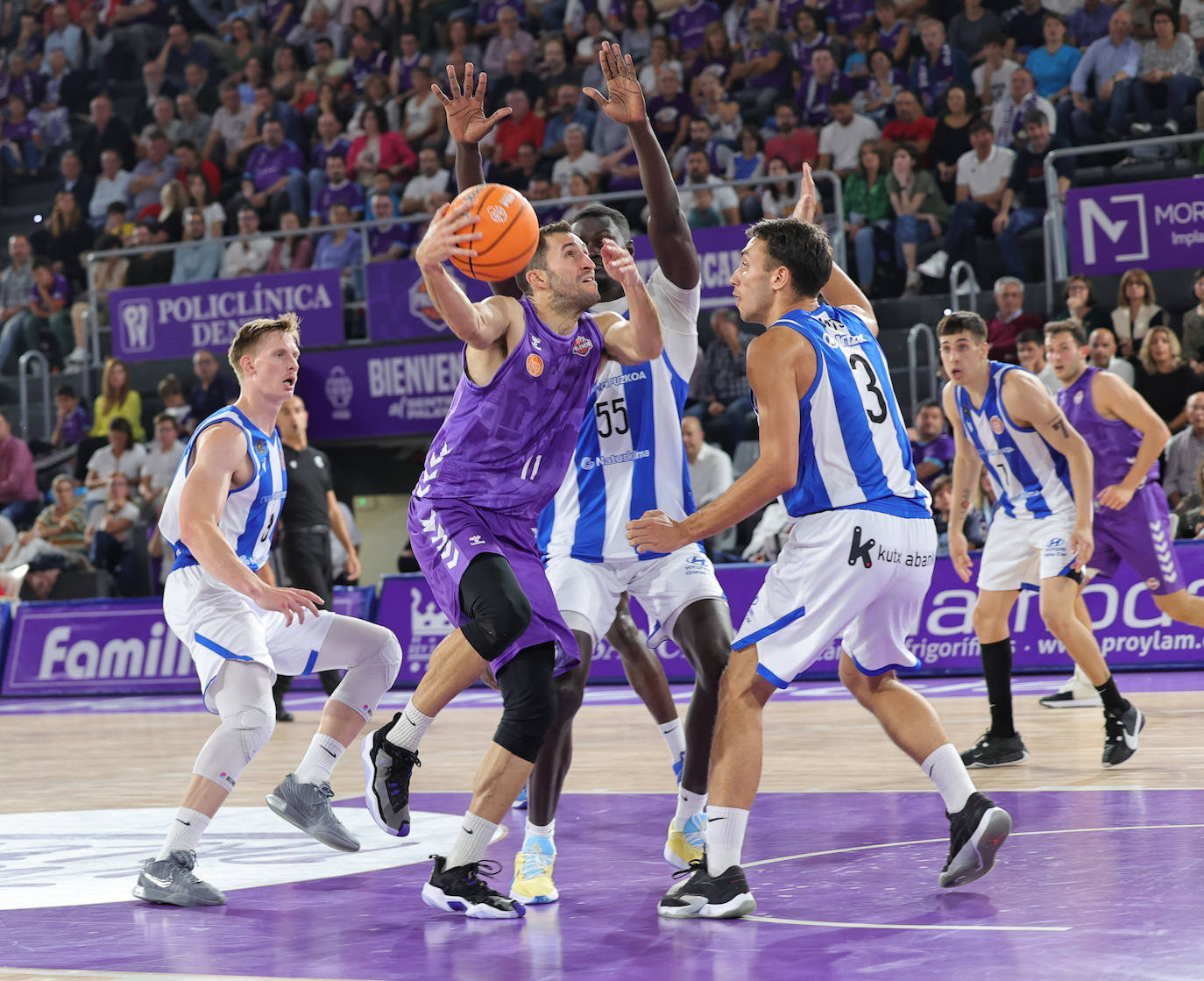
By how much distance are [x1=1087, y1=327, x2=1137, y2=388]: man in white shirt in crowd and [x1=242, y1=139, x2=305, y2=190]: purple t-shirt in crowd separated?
10.2 meters

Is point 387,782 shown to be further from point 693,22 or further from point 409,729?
point 693,22

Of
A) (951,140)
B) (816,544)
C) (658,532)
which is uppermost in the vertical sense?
(951,140)

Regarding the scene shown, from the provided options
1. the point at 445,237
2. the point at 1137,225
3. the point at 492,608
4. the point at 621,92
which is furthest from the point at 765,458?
the point at 1137,225

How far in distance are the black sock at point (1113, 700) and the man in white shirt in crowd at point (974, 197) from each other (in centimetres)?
746

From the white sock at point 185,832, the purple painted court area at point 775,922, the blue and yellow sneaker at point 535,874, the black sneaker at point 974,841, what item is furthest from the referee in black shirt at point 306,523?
the black sneaker at point 974,841

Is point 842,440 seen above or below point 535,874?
above

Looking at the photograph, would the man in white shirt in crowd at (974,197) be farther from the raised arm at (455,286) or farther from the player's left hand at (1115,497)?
the raised arm at (455,286)

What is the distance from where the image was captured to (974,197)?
47.6 feet

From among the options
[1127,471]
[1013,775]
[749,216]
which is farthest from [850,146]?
[1013,775]

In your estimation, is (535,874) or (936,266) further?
(936,266)

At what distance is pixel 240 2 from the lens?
22.4 meters

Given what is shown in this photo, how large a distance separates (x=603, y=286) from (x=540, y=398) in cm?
112

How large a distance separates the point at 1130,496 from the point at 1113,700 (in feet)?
5.25

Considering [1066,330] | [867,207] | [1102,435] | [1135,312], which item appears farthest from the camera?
[867,207]
